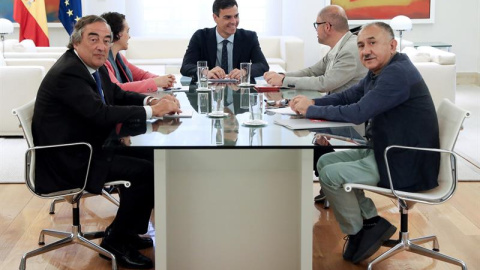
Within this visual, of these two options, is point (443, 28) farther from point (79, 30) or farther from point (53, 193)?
point (53, 193)

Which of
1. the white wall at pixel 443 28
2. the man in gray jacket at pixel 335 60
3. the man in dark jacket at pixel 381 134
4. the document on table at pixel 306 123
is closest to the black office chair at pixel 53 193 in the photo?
the document on table at pixel 306 123

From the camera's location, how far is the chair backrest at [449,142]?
11.0 feet

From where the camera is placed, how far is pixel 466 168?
563 centimetres

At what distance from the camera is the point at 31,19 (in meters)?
9.49

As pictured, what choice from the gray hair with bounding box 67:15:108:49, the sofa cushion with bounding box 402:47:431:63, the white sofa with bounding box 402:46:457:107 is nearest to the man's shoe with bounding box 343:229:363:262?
the gray hair with bounding box 67:15:108:49

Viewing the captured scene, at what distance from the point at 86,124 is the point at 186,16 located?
287 inches

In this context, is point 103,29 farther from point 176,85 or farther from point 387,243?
point 387,243

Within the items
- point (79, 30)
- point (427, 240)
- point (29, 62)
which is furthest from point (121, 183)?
point (29, 62)

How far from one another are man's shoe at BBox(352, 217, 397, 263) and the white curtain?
7.28 m

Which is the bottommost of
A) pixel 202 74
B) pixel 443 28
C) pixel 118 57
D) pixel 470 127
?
pixel 470 127

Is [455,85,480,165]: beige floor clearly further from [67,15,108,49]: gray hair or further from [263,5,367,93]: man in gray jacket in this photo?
[67,15,108,49]: gray hair

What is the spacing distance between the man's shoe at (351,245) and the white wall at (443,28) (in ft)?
22.7

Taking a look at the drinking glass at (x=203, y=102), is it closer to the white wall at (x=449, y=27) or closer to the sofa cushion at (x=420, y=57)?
the sofa cushion at (x=420, y=57)

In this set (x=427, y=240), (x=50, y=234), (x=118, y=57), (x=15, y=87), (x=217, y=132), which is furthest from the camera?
(x=15, y=87)
